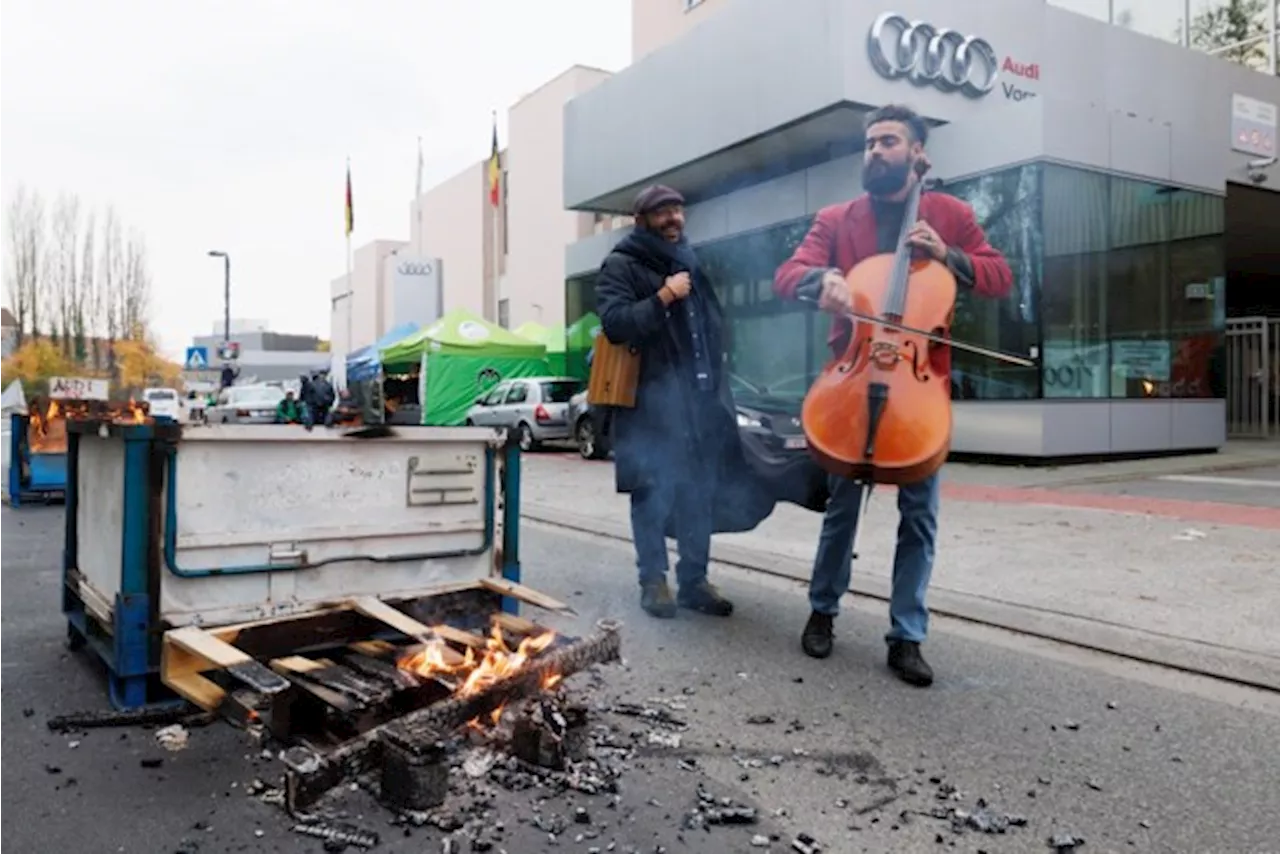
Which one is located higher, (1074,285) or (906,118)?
(1074,285)

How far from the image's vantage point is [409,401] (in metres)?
21.1

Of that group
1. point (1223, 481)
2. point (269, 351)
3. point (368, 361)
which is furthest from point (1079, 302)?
point (269, 351)

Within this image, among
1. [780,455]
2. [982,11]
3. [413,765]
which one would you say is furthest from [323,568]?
[982,11]

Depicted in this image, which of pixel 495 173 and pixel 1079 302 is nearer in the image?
pixel 1079 302

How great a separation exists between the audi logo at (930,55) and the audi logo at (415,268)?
31643mm

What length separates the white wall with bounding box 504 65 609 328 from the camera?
27016 mm

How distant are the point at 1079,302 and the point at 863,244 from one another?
8.90 meters

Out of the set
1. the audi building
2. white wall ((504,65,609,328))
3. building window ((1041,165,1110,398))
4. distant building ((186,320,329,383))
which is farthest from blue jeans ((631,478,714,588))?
distant building ((186,320,329,383))

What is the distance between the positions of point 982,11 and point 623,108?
232 inches

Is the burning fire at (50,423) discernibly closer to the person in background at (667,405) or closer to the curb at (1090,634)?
the person in background at (667,405)

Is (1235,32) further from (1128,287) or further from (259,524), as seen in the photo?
(259,524)

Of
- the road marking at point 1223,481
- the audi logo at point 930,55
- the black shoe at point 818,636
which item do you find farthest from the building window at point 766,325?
the road marking at point 1223,481

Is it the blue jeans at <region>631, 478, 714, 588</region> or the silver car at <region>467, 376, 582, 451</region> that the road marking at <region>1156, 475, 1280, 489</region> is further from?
the silver car at <region>467, 376, 582, 451</region>

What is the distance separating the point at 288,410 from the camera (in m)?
20.5
